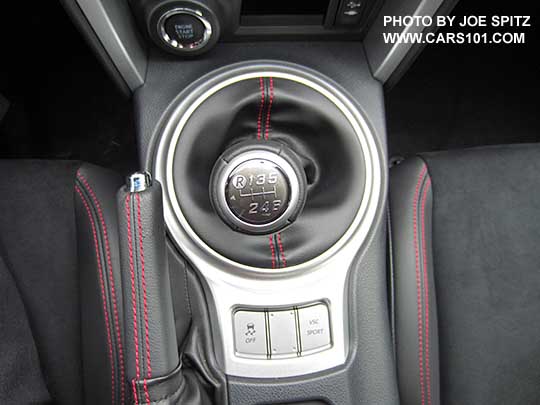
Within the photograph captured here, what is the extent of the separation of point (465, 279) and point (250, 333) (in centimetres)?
42

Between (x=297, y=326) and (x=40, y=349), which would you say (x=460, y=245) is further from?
(x=40, y=349)

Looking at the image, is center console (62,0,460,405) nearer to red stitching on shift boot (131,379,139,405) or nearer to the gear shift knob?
the gear shift knob

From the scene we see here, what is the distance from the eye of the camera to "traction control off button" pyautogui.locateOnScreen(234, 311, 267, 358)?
2.92 feet

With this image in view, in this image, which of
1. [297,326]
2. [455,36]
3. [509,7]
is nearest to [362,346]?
[297,326]

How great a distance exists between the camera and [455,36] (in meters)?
1.70

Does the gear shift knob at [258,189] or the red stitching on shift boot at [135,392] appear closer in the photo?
the red stitching on shift boot at [135,392]

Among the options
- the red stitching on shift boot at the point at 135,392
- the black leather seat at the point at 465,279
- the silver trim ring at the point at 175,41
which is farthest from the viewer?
the black leather seat at the point at 465,279

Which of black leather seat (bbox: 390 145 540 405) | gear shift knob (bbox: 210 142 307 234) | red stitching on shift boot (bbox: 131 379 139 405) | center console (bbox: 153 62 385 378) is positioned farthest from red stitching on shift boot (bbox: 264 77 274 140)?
red stitching on shift boot (bbox: 131 379 139 405)

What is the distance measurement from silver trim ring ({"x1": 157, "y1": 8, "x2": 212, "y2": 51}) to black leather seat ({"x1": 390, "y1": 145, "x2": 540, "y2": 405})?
17.4 inches

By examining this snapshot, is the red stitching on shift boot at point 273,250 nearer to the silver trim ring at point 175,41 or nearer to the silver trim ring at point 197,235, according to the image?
the silver trim ring at point 197,235

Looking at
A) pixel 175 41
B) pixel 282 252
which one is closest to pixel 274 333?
pixel 282 252

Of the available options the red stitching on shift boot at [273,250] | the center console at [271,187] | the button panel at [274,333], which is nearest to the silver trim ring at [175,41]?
the center console at [271,187]

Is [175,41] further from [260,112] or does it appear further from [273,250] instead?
[273,250]

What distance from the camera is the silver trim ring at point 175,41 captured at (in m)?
0.82
